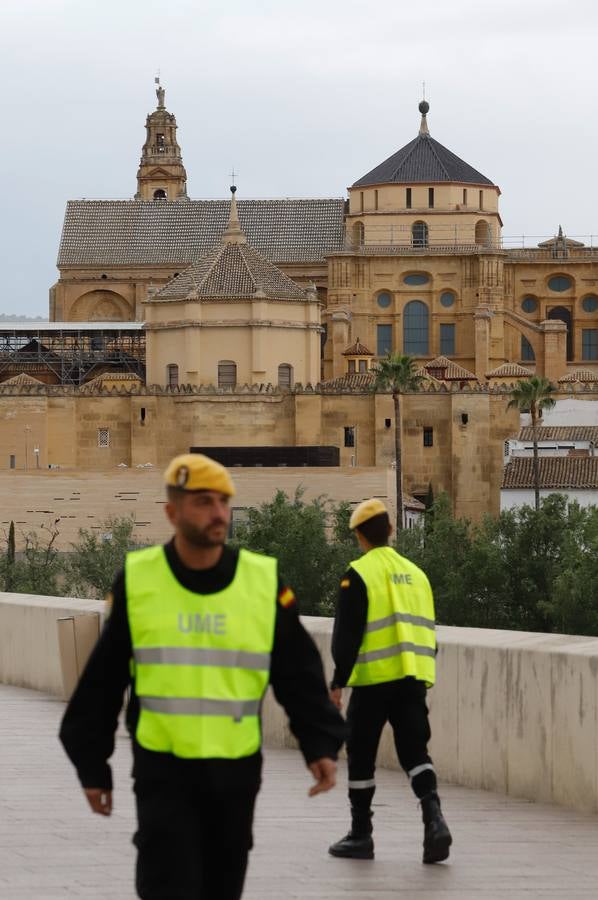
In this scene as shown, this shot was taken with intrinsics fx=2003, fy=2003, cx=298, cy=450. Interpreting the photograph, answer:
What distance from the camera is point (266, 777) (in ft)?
32.7

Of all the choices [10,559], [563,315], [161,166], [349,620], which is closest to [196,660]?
[349,620]

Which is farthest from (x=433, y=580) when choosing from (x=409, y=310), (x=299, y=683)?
(x=299, y=683)

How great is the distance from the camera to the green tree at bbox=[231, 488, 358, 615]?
52938 millimetres

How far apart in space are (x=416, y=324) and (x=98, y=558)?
31.5 metres

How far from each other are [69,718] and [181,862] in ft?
1.88

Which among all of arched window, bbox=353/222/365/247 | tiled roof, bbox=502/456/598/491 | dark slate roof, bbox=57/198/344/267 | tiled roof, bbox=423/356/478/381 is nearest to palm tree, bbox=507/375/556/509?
tiled roof, bbox=423/356/478/381

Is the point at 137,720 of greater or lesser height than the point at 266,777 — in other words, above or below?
above

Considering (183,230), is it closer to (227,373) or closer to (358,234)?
(358,234)

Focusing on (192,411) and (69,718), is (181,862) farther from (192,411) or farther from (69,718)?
(192,411)

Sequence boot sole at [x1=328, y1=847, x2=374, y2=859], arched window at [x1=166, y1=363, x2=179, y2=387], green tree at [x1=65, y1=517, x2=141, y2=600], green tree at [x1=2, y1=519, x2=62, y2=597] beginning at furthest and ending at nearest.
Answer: arched window at [x1=166, y1=363, x2=179, y2=387] → green tree at [x1=65, y1=517, x2=141, y2=600] → green tree at [x1=2, y1=519, x2=62, y2=597] → boot sole at [x1=328, y1=847, x2=374, y2=859]

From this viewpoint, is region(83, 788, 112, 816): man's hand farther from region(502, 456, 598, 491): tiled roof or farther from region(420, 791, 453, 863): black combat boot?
region(502, 456, 598, 491): tiled roof

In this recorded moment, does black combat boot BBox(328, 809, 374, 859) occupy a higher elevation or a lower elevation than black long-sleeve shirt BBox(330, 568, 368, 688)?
lower

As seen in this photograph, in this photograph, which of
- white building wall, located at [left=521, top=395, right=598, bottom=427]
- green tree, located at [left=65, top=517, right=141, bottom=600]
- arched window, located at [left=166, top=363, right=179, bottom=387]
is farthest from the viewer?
arched window, located at [left=166, top=363, right=179, bottom=387]

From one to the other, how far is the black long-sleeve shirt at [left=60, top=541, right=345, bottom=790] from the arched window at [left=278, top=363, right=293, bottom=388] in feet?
226
